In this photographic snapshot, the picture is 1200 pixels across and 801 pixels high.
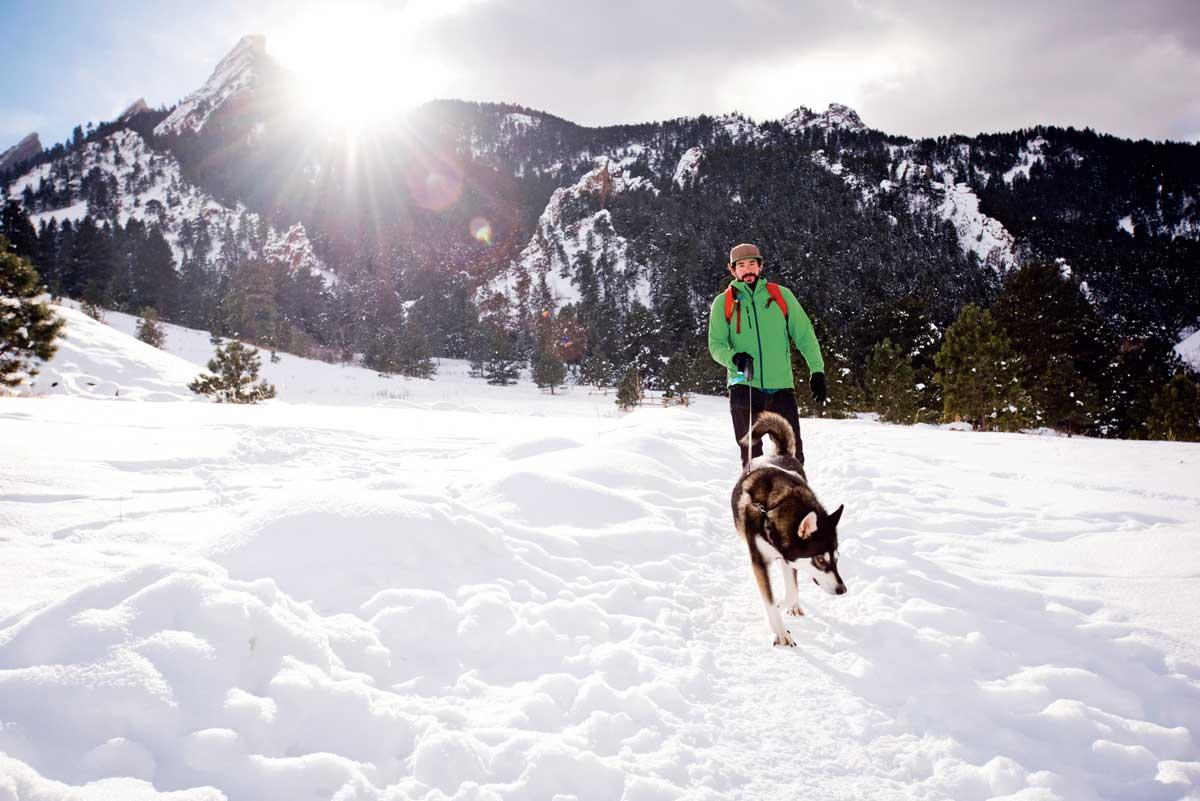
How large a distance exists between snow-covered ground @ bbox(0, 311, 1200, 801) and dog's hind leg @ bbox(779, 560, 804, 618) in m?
0.20

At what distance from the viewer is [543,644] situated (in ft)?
10.4

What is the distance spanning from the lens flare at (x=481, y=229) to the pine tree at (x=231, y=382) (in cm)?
11425

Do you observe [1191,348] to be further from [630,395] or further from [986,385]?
[630,395]

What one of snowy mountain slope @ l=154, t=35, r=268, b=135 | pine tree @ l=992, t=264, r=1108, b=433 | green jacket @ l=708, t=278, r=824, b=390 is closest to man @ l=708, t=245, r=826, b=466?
green jacket @ l=708, t=278, r=824, b=390

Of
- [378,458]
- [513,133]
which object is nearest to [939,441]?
[378,458]

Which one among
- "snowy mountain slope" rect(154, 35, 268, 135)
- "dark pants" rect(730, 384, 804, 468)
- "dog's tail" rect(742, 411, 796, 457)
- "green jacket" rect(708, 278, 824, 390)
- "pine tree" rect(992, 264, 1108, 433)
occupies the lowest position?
"dog's tail" rect(742, 411, 796, 457)

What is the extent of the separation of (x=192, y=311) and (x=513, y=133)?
14824 cm

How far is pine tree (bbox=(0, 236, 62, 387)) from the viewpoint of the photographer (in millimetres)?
12039

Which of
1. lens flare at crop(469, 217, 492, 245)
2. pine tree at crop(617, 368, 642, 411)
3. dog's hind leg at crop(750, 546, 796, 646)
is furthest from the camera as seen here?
lens flare at crop(469, 217, 492, 245)

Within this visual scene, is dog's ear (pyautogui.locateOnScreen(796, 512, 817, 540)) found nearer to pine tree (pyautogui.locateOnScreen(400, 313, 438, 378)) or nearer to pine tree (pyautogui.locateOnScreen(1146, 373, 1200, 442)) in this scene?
pine tree (pyautogui.locateOnScreen(1146, 373, 1200, 442))

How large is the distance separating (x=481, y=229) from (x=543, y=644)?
5471 inches

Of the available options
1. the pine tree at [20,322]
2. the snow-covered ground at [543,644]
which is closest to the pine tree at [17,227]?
the pine tree at [20,322]

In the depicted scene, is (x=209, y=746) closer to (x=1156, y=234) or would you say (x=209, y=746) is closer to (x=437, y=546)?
(x=437, y=546)

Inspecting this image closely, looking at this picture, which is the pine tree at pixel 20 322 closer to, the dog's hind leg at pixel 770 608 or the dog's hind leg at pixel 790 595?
the dog's hind leg at pixel 770 608
